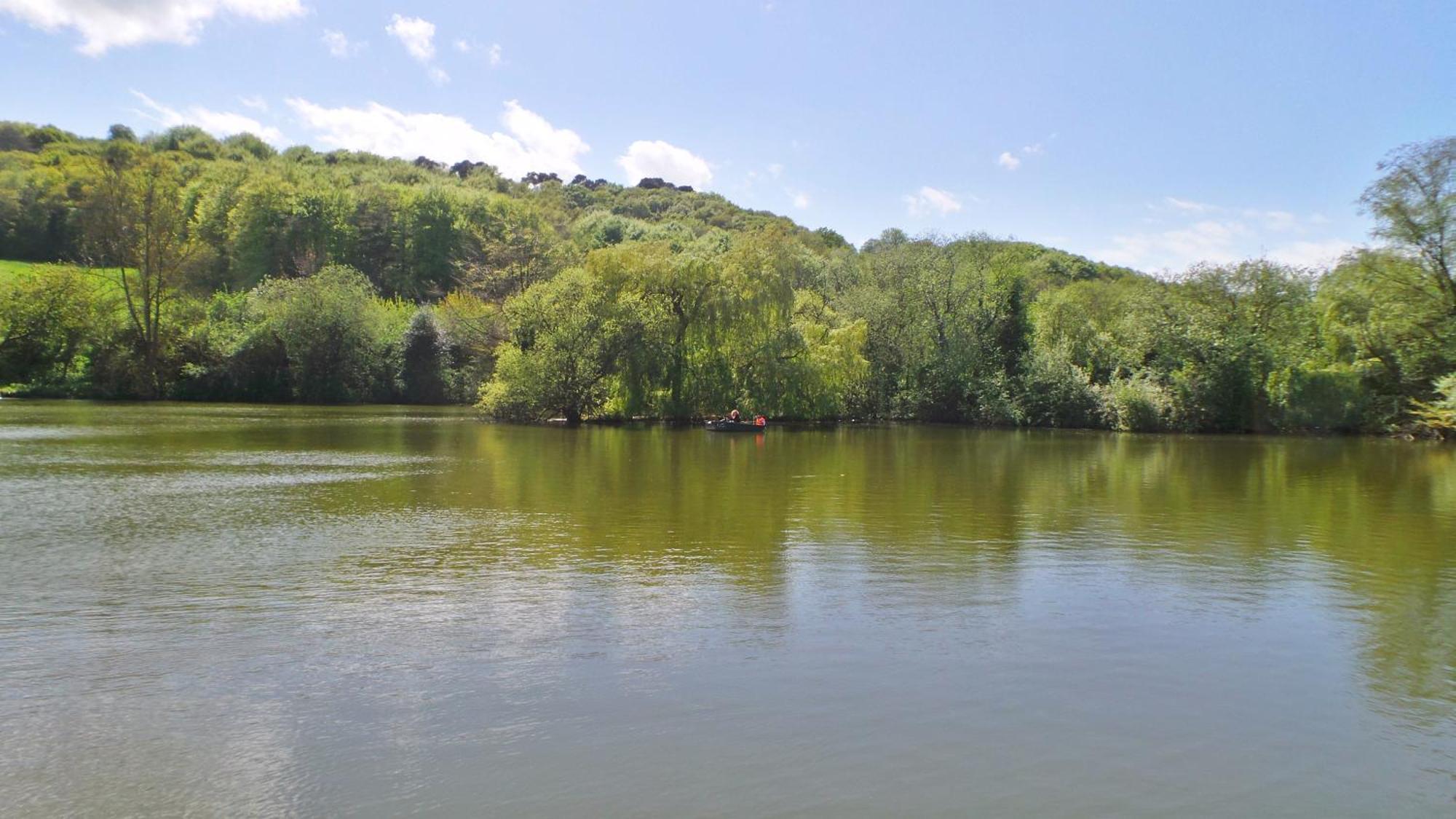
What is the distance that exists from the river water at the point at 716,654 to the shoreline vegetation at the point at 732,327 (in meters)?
31.0

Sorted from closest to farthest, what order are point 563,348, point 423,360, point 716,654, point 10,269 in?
point 716,654, point 563,348, point 423,360, point 10,269

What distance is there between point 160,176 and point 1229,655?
258 ft

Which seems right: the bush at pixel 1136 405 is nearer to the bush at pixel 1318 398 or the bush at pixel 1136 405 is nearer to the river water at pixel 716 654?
the bush at pixel 1318 398

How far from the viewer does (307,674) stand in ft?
31.8

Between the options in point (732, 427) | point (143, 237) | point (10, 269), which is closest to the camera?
point (732, 427)

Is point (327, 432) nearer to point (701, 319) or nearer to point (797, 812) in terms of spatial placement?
point (701, 319)

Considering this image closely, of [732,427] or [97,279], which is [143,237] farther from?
[732,427]

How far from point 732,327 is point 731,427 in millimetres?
8499

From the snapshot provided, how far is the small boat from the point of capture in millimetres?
48469

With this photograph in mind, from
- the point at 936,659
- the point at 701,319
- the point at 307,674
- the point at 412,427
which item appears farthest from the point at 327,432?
the point at 936,659

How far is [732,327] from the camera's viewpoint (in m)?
54.9

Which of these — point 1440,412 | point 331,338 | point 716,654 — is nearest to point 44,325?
point 331,338

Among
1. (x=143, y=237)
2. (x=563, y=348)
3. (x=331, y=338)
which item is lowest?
(x=563, y=348)

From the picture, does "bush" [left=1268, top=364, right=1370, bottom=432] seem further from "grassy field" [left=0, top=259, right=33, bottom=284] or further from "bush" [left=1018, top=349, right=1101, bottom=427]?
"grassy field" [left=0, top=259, right=33, bottom=284]
